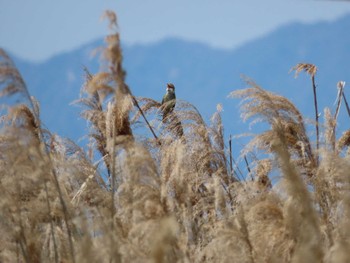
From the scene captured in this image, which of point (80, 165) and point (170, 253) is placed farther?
point (80, 165)

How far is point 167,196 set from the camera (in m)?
2.09

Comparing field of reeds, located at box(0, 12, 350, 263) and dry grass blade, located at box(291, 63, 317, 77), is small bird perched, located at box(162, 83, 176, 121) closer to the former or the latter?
field of reeds, located at box(0, 12, 350, 263)

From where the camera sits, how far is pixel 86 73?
4.67 meters

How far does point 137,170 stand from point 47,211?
0.61m

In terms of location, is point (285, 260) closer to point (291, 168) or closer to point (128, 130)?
point (291, 168)

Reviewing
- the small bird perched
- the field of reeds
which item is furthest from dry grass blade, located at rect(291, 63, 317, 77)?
the small bird perched

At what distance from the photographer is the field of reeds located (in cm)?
198

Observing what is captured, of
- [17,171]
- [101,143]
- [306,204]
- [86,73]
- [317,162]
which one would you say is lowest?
[306,204]

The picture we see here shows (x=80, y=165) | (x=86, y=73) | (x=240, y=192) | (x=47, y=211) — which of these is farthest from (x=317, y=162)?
(x=86, y=73)

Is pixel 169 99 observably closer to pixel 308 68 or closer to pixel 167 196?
pixel 308 68

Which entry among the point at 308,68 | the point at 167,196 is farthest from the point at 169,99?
the point at 167,196

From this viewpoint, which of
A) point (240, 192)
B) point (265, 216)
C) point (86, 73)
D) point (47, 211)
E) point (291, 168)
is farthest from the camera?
point (86, 73)

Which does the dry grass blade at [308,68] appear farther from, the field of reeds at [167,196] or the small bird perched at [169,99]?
the small bird perched at [169,99]

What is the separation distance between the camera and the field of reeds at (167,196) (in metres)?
1.98
